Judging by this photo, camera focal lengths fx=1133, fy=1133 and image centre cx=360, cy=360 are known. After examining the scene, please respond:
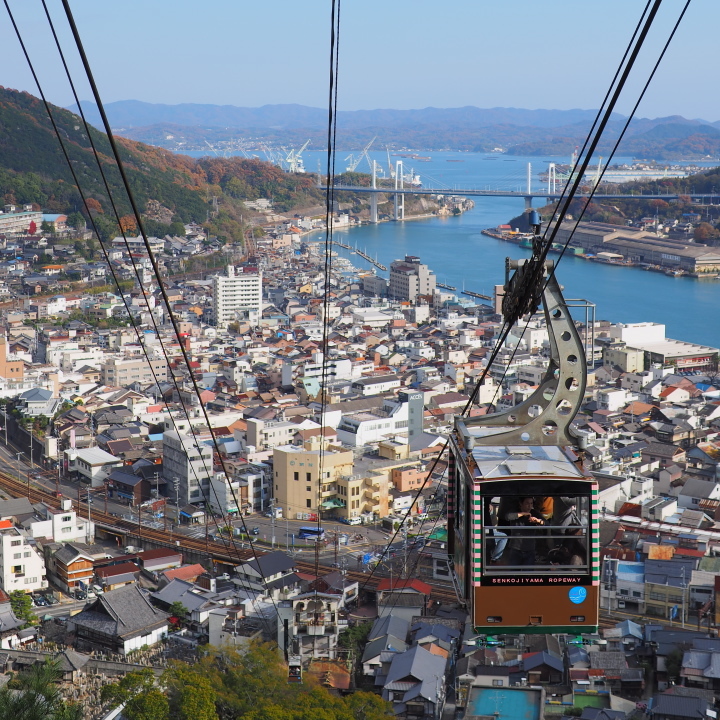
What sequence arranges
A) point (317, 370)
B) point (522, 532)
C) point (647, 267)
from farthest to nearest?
point (647, 267) → point (317, 370) → point (522, 532)

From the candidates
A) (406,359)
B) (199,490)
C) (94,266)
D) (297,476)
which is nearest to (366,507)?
(297,476)

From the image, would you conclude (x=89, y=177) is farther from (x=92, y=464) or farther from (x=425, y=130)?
(x=425, y=130)

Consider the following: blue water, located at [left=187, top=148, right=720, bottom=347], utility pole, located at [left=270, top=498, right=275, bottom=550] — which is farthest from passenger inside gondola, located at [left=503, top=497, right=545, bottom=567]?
blue water, located at [left=187, top=148, right=720, bottom=347]

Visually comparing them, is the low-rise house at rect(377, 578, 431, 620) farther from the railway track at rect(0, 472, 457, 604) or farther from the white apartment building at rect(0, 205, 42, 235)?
the white apartment building at rect(0, 205, 42, 235)

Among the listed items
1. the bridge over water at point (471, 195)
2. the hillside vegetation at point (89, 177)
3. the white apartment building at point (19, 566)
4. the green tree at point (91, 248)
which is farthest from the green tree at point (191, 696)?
the bridge over water at point (471, 195)

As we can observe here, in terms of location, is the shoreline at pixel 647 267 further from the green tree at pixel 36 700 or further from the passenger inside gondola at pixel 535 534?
the passenger inside gondola at pixel 535 534

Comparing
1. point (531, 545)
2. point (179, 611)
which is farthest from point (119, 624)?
point (531, 545)
